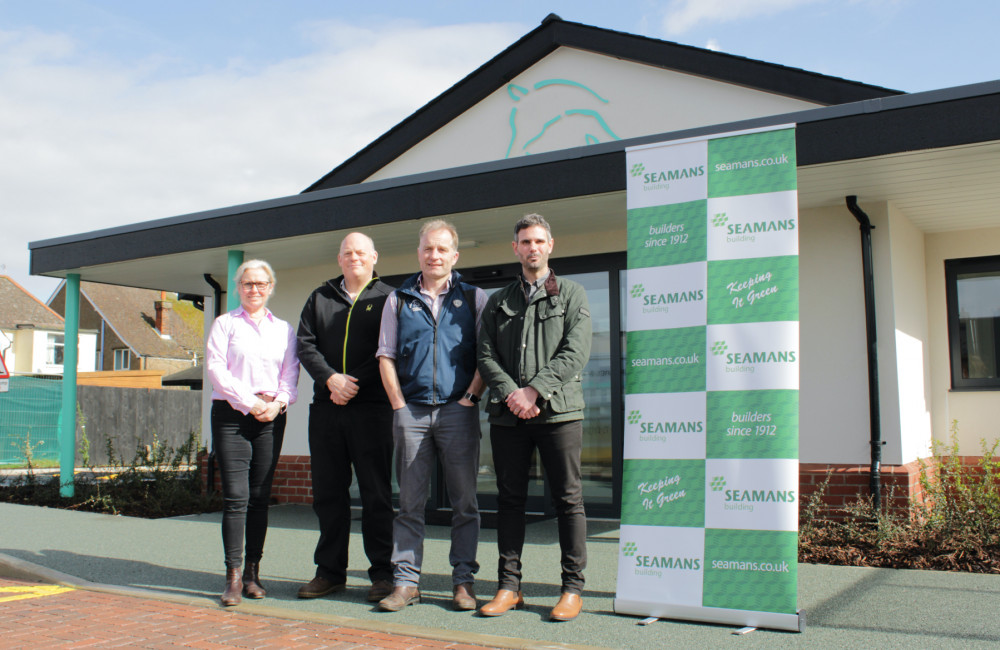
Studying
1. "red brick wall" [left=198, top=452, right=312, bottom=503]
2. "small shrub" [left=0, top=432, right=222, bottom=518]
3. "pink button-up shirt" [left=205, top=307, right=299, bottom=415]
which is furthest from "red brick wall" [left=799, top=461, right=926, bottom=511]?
"small shrub" [left=0, top=432, right=222, bottom=518]

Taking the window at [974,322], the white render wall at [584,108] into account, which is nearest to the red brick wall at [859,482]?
the window at [974,322]

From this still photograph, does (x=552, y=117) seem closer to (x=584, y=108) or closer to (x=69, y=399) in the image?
(x=584, y=108)

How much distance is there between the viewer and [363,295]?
4844 millimetres

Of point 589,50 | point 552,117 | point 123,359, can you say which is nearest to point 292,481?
point 552,117

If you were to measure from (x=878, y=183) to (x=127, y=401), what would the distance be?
2173 centimetres

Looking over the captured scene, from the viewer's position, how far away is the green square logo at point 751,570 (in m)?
3.85

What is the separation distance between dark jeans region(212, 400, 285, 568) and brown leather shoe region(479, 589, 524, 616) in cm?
142

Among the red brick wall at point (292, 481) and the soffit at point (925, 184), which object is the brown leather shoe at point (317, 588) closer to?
the soffit at point (925, 184)

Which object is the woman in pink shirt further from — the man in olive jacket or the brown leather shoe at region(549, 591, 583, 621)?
the brown leather shoe at region(549, 591, 583, 621)

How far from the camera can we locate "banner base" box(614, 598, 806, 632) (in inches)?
151

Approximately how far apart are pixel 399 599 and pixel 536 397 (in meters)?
1.36

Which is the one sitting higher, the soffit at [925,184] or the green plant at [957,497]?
the soffit at [925,184]

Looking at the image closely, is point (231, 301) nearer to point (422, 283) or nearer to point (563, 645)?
point (422, 283)

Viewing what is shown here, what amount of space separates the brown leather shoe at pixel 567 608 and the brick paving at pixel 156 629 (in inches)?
21.4
